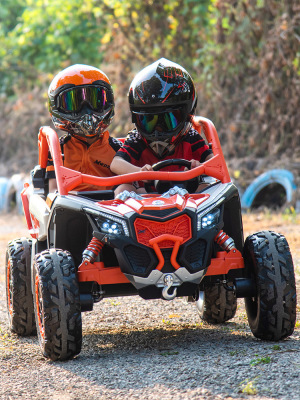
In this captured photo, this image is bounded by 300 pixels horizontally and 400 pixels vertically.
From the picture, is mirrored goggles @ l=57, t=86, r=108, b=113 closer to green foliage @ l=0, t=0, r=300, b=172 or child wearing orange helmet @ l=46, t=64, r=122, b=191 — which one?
child wearing orange helmet @ l=46, t=64, r=122, b=191

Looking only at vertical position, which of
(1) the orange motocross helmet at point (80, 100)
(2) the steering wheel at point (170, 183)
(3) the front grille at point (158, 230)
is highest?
(1) the orange motocross helmet at point (80, 100)

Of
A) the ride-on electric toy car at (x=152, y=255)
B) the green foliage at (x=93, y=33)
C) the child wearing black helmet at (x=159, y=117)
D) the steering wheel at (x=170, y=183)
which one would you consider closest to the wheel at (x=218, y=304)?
the ride-on electric toy car at (x=152, y=255)

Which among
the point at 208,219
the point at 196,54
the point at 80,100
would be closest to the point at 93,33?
the point at 196,54

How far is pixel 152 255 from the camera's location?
4.44 meters

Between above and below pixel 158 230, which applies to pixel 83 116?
above

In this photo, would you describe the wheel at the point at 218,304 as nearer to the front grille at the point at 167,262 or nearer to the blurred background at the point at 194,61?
the front grille at the point at 167,262

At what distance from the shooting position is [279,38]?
12.5 m

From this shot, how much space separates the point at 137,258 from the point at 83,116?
65.6 inches

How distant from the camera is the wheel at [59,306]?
4418 millimetres

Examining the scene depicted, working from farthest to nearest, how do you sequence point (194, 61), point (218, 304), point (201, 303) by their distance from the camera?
point (194, 61)
point (201, 303)
point (218, 304)

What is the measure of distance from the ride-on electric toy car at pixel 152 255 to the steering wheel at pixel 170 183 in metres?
0.02

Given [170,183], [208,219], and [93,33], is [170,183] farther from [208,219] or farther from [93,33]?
[93,33]

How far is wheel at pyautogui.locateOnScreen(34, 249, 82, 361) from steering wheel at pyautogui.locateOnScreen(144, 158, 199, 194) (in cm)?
98

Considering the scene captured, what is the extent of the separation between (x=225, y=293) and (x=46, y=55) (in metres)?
14.7
